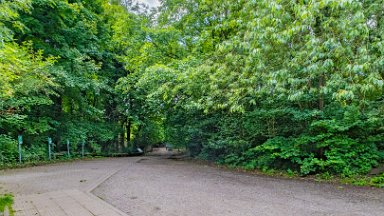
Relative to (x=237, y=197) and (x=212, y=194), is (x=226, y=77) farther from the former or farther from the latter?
(x=237, y=197)

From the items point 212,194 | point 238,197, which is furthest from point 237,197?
point 212,194

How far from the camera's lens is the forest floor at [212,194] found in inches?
176

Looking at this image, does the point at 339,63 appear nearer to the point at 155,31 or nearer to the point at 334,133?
the point at 334,133

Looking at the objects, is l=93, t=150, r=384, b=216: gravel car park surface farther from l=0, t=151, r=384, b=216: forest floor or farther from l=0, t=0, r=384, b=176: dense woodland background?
l=0, t=0, r=384, b=176: dense woodland background

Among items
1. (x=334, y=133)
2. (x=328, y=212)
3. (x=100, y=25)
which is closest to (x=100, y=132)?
(x=100, y=25)

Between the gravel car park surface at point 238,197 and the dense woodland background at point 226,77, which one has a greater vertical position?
the dense woodland background at point 226,77

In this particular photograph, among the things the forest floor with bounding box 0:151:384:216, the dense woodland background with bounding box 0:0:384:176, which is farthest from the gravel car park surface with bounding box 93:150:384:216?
the dense woodland background with bounding box 0:0:384:176

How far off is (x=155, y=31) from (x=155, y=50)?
36.0 inches

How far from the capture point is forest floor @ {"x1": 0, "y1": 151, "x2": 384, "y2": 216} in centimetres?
448

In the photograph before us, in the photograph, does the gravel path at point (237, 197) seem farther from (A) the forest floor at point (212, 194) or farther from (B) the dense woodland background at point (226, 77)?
(B) the dense woodland background at point (226, 77)

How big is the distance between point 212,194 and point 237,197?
1.81 feet

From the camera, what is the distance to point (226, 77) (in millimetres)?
7625

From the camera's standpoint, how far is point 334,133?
7.27 m

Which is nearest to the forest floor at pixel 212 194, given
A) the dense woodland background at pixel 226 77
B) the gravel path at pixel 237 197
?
the gravel path at pixel 237 197
